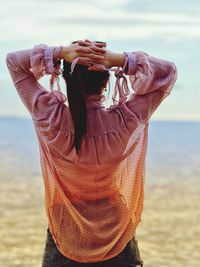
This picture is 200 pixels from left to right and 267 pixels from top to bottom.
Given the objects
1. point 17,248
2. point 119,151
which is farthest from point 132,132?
point 17,248

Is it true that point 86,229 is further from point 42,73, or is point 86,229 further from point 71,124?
point 42,73

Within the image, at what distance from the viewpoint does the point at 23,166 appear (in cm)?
1449

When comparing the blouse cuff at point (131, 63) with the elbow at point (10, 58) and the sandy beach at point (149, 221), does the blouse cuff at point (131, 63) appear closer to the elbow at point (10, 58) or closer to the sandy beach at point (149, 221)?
the elbow at point (10, 58)

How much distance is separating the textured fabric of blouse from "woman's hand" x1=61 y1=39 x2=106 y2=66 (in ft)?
0.23

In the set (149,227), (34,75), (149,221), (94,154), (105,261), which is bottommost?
(149,221)

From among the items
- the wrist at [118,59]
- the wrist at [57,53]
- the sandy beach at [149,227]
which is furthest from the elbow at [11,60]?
the sandy beach at [149,227]

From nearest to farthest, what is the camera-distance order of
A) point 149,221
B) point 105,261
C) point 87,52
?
point 87,52
point 105,261
point 149,221

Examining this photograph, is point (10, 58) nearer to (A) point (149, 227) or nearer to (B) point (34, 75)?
(B) point (34, 75)

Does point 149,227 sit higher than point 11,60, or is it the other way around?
point 11,60

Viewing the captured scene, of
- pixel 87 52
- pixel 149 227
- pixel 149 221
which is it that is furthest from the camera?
pixel 149 221

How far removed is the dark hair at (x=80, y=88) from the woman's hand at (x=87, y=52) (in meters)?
0.03

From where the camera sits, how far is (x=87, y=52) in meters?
1.83

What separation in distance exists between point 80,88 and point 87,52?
3.3 inches

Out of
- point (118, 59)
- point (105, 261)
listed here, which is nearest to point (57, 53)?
point (118, 59)
